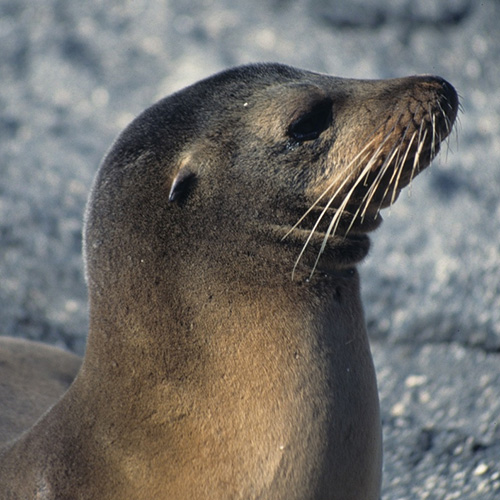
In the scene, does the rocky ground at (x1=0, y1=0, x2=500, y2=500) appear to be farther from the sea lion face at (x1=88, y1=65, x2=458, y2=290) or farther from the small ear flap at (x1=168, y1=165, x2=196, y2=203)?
the small ear flap at (x1=168, y1=165, x2=196, y2=203)

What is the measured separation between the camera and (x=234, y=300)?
2590 mm

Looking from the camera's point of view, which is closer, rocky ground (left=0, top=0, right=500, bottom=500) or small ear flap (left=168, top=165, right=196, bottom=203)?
small ear flap (left=168, top=165, right=196, bottom=203)

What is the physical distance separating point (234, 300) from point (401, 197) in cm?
305

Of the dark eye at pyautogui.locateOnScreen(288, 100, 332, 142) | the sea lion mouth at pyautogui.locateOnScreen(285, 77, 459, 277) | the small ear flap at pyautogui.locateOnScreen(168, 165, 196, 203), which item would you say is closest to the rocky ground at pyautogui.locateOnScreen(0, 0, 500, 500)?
the sea lion mouth at pyautogui.locateOnScreen(285, 77, 459, 277)

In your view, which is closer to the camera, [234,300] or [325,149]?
[234,300]

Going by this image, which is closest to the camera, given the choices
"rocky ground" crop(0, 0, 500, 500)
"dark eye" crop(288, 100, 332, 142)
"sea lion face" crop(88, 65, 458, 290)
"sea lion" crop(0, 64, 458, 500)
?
"sea lion" crop(0, 64, 458, 500)

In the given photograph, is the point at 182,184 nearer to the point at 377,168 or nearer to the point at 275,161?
the point at 275,161

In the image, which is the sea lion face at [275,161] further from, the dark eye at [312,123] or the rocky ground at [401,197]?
the rocky ground at [401,197]

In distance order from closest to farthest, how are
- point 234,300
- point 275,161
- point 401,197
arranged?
point 234,300 → point 275,161 → point 401,197

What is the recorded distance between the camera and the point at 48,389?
3.58 metres

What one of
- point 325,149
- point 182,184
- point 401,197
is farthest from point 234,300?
point 401,197

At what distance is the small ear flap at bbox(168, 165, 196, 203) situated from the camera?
263cm

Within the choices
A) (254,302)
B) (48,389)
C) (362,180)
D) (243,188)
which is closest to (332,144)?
(362,180)

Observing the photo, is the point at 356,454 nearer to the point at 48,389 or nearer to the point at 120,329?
the point at 120,329
